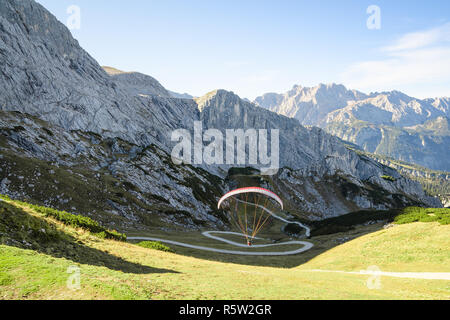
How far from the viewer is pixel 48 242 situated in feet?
53.6

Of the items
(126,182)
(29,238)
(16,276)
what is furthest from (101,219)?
(16,276)

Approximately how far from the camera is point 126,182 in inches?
2992

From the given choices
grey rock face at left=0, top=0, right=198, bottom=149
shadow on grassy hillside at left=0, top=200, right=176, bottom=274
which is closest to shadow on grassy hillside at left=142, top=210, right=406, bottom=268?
shadow on grassy hillside at left=0, top=200, right=176, bottom=274

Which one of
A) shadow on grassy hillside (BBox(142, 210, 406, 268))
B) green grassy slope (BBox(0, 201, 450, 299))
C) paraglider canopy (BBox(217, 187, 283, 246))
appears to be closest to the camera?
green grassy slope (BBox(0, 201, 450, 299))

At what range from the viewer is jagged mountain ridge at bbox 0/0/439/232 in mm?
59562

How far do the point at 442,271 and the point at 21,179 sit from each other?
62.5 m

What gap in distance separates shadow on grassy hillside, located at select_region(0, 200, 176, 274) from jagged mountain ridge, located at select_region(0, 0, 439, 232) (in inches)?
1447

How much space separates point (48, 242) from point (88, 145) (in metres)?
83.7

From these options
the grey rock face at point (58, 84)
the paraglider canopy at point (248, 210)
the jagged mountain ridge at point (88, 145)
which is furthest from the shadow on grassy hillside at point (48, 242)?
the grey rock face at point (58, 84)

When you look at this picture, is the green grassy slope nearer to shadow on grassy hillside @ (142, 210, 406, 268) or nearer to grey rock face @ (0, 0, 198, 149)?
shadow on grassy hillside @ (142, 210, 406, 268)

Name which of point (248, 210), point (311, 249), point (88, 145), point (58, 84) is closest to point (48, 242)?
point (311, 249)

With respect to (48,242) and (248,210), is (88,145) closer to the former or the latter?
(248,210)

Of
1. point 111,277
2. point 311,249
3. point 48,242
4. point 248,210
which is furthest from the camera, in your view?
point 248,210
